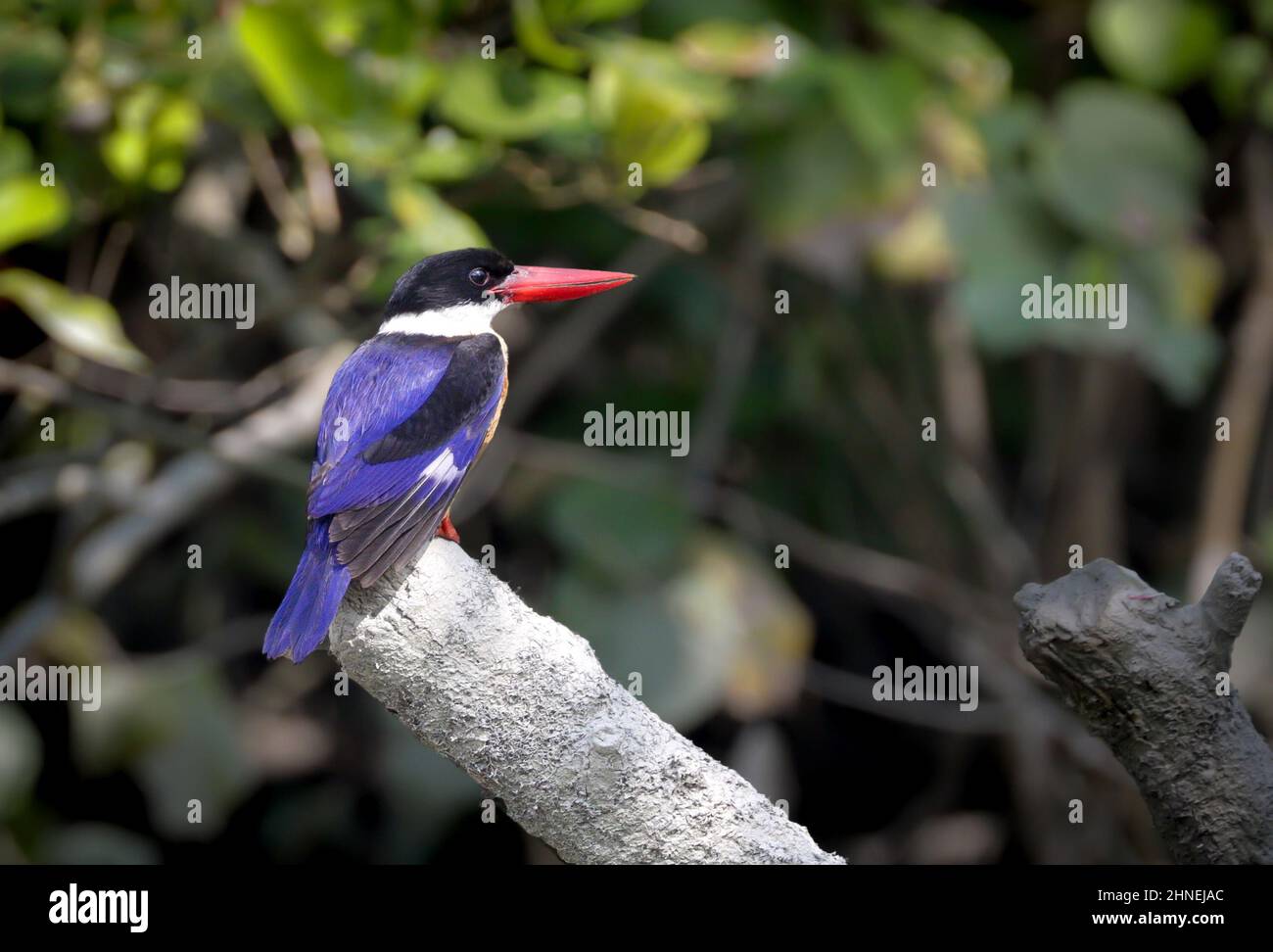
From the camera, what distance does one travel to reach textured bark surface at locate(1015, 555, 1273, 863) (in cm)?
134

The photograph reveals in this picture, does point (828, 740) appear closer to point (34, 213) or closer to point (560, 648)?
point (34, 213)

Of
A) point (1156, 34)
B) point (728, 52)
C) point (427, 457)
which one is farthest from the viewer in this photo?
point (1156, 34)

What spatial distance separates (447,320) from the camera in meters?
2.02

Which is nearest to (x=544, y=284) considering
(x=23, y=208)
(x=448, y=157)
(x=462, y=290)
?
(x=462, y=290)

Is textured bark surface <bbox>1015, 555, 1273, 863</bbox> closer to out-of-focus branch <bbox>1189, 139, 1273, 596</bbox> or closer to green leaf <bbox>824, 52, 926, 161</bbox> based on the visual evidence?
green leaf <bbox>824, 52, 926, 161</bbox>

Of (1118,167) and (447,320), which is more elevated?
(1118,167)

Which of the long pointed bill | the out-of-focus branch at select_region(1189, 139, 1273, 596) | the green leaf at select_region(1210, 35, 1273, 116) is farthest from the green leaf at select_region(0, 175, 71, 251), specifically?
the out-of-focus branch at select_region(1189, 139, 1273, 596)

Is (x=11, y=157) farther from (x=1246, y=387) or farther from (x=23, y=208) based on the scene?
(x=1246, y=387)

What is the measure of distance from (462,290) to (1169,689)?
1080 mm

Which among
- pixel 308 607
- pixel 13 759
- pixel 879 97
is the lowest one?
pixel 13 759

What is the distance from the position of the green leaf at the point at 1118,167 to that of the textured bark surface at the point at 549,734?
2.01m

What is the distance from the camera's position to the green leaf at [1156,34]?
317cm

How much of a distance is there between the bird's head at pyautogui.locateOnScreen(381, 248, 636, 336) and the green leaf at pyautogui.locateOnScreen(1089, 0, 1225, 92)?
1.76m

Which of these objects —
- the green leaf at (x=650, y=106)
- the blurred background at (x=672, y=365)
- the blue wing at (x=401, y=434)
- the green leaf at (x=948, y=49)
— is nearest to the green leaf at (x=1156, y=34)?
the blurred background at (x=672, y=365)
